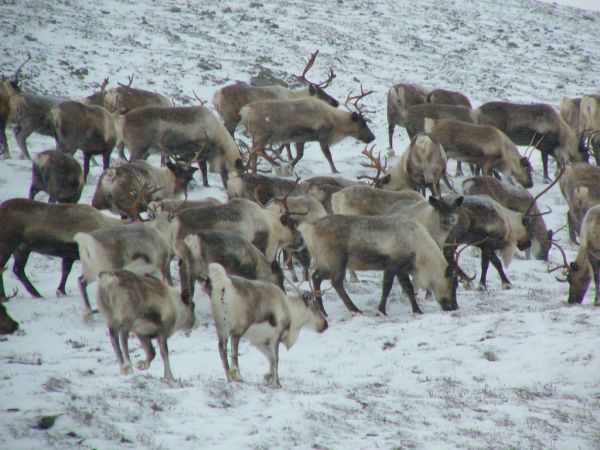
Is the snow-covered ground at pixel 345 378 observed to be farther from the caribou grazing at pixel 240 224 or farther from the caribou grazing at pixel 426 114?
the caribou grazing at pixel 426 114

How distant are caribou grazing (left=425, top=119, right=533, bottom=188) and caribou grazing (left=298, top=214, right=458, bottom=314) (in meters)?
5.10

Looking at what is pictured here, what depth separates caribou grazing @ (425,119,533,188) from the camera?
1491 cm

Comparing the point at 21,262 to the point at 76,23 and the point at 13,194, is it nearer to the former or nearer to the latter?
the point at 13,194

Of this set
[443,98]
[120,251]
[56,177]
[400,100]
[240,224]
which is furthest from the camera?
[443,98]

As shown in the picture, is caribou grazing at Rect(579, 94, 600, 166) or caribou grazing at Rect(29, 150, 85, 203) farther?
caribou grazing at Rect(579, 94, 600, 166)

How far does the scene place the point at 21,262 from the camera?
984cm

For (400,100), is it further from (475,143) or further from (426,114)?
(475,143)

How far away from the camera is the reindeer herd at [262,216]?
25.2 feet

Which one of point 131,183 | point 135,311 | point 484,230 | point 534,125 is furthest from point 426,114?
point 135,311

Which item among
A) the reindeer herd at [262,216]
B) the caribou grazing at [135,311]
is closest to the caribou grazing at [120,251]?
the reindeer herd at [262,216]

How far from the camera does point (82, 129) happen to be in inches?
560

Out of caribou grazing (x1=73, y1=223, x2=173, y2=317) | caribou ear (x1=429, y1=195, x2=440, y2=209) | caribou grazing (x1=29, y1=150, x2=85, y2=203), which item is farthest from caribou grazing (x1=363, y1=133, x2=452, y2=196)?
caribou grazing (x1=73, y1=223, x2=173, y2=317)

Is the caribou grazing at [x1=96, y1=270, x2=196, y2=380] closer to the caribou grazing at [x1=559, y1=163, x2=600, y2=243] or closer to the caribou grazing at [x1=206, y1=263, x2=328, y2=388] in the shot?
the caribou grazing at [x1=206, y1=263, x2=328, y2=388]

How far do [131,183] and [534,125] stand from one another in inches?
356
